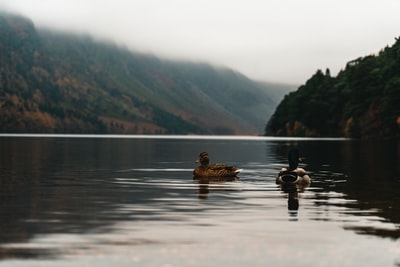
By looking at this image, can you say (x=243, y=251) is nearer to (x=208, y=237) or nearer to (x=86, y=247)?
(x=208, y=237)

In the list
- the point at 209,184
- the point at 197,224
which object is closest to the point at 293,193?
the point at 209,184

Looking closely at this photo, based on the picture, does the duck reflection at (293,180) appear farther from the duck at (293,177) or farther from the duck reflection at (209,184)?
the duck reflection at (209,184)

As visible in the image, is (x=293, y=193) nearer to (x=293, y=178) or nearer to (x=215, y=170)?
(x=293, y=178)

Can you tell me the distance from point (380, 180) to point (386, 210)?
19.1 meters

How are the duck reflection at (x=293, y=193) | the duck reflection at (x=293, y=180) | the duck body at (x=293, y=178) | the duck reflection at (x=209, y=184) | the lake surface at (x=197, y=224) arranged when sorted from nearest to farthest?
1. the lake surface at (x=197, y=224)
2. the duck reflection at (x=293, y=193)
3. the duck reflection at (x=209, y=184)
4. the duck reflection at (x=293, y=180)
5. the duck body at (x=293, y=178)

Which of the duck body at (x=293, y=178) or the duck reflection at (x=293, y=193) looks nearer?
the duck reflection at (x=293, y=193)

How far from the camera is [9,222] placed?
2547 centimetres

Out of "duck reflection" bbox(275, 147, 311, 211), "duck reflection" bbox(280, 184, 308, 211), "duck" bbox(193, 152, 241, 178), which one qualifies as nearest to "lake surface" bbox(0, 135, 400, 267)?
"duck reflection" bbox(280, 184, 308, 211)

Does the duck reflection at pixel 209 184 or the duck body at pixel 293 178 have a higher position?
the duck body at pixel 293 178

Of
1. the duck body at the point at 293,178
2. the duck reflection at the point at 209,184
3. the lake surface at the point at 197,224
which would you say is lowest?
the lake surface at the point at 197,224

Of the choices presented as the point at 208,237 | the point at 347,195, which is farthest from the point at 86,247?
the point at 347,195

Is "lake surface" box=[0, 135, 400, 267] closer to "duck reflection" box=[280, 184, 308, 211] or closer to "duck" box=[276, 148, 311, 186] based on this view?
"duck reflection" box=[280, 184, 308, 211]

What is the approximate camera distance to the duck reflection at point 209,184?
38950 millimetres

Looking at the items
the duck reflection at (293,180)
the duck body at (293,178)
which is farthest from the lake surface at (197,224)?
the duck body at (293,178)
